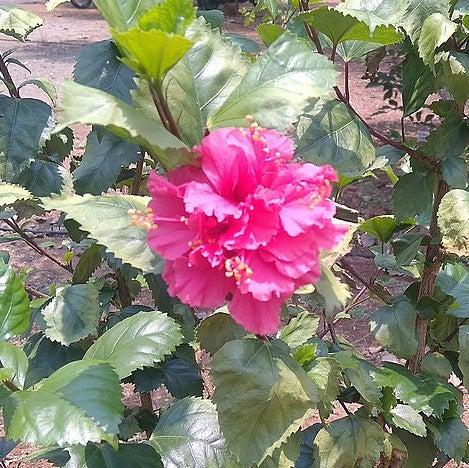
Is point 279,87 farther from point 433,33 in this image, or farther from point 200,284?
point 433,33

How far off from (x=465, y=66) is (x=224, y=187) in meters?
Answer: 0.76

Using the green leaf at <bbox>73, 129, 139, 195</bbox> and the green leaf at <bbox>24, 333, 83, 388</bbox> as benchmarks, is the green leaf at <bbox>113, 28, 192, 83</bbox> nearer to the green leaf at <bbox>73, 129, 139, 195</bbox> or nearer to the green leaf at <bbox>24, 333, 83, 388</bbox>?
the green leaf at <bbox>73, 129, 139, 195</bbox>

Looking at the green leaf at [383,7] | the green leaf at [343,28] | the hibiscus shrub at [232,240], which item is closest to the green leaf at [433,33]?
the hibiscus shrub at [232,240]

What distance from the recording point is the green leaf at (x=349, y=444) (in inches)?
51.3

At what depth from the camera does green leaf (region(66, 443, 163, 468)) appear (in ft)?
3.31

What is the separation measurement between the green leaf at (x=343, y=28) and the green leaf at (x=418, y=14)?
25cm

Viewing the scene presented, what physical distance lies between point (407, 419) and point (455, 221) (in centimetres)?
42

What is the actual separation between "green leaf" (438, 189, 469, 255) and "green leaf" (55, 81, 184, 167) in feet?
2.17

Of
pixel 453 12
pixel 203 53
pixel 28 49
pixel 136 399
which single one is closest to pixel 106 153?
pixel 203 53

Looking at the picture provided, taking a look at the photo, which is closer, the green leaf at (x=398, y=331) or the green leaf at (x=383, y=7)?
the green leaf at (x=383, y=7)

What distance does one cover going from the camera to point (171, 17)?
0.70 m

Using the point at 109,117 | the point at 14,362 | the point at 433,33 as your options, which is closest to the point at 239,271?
the point at 109,117

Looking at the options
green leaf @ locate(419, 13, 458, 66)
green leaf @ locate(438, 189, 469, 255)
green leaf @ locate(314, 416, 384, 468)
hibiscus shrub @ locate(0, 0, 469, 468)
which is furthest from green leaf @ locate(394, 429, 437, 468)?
green leaf @ locate(419, 13, 458, 66)

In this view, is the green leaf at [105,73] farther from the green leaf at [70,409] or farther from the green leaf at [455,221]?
the green leaf at [455,221]
